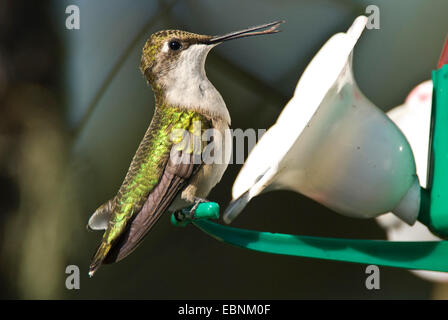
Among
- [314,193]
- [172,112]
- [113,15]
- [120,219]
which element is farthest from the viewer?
[113,15]

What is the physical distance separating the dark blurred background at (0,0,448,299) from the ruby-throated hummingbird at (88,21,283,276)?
1143 millimetres

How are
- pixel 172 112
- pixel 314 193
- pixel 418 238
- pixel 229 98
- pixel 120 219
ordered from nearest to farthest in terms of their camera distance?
pixel 314 193
pixel 120 219
pixel 172 112
pixel 418 238
pixel 229 98

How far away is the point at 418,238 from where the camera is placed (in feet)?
7.06

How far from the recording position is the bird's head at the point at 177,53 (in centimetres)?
177

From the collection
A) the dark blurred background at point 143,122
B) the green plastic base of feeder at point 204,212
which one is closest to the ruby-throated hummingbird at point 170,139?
the green plastic base of feeder at point 204,212

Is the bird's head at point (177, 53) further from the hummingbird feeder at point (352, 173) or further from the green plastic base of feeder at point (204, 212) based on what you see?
the green plastic base of feeder at point (204, 212)

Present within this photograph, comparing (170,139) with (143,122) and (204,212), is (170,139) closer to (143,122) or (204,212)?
(204,212)

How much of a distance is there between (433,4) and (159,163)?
2047 millimetres

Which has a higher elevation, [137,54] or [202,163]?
[137,54]

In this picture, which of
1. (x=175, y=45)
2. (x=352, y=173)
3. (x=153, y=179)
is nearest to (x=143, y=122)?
(x=175, y=45)

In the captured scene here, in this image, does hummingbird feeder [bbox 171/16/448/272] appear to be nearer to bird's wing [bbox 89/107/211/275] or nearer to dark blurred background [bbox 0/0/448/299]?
bird's wing [bbox 89/107/211/275]
